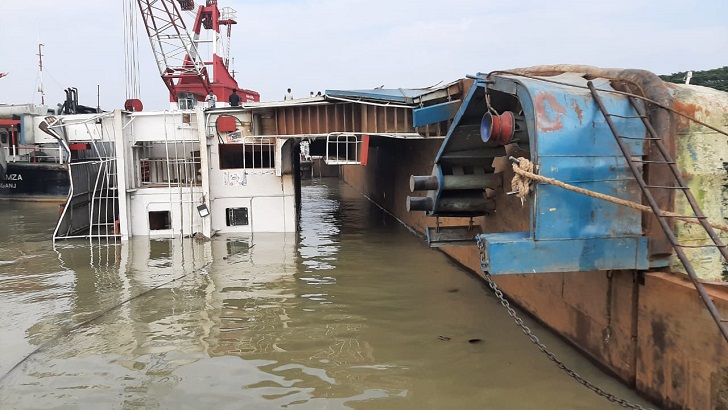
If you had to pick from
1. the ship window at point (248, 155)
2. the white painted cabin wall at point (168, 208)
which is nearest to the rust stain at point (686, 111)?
the ship window at point (248, 155)

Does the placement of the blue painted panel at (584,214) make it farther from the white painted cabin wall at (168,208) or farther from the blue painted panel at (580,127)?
the white painted cabin wall at (168,208)

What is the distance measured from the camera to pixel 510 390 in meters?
5.62

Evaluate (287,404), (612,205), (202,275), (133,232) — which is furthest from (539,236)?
(133,232)

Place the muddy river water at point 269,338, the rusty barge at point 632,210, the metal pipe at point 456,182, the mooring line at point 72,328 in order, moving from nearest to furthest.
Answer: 1. the rusty barge at point 632,210
2. the muddy river water at point 269,338
3. the mooring line at point 72,328
4. the metal pipe at point 456,182

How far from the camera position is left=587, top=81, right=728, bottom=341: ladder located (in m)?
3.92

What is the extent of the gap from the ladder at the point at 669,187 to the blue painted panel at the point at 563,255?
0.42 m

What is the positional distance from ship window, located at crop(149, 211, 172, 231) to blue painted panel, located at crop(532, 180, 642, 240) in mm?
13277

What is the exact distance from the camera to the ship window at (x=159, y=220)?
15836 mm

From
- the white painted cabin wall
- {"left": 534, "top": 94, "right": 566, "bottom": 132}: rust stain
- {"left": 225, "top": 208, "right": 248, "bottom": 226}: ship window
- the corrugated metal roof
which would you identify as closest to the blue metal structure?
{"left": 534, "top": 94, "right": 566, "bottom": 132}: rust stain

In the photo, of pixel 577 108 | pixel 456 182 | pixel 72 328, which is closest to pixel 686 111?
pixel 577 108

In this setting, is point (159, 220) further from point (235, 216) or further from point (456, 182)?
point (456, 182)

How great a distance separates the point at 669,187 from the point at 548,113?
1.23 metres

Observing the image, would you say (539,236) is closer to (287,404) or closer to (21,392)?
(287,404)

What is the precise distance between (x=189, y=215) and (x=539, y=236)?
41.6ft
